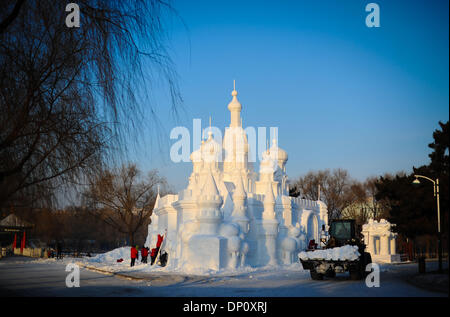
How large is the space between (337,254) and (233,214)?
14800 mm

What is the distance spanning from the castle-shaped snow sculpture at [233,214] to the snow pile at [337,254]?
9742mm

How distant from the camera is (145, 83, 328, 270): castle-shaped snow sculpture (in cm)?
3023

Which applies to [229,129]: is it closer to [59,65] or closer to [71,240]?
[59,65]

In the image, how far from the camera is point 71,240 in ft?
273

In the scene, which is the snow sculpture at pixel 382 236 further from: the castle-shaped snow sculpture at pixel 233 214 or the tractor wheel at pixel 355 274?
the tractor wheel at pixel 355 274

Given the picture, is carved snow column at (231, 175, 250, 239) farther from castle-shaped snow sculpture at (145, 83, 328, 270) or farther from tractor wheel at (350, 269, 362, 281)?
tractor wheel at (350, 269, 362, 281)

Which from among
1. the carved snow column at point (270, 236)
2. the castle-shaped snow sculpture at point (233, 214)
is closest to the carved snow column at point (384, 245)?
the castle-shaped snow sculpture at point (233, 214)

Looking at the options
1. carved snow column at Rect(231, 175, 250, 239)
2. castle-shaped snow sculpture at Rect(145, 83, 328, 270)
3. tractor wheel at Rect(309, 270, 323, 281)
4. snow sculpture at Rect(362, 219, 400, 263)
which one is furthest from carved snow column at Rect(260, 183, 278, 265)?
tractor wheel at Rect(309, 270, 323, 281)

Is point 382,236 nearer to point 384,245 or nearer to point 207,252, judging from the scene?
point 384,245

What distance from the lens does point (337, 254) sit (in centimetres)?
2023

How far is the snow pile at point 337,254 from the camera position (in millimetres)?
20047

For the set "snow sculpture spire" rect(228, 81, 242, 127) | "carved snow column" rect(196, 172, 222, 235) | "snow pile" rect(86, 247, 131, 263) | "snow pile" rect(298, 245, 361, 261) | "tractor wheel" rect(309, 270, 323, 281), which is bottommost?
"snow pile" rect(86, 247, 131, 263)

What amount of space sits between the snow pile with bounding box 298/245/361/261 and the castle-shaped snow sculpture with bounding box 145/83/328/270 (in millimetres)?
9742
